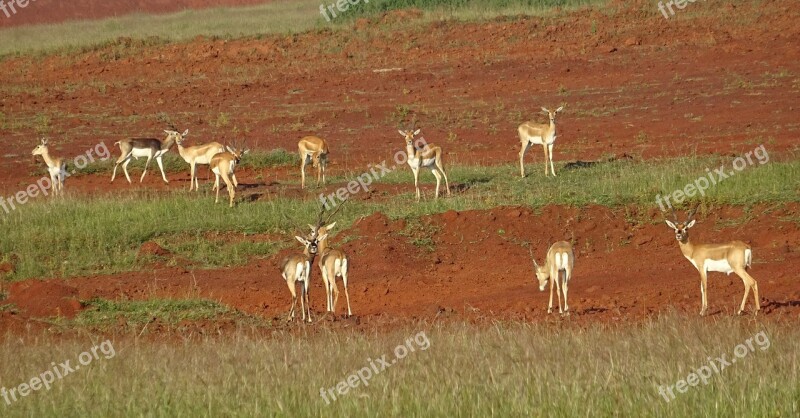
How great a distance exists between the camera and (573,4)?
156ft

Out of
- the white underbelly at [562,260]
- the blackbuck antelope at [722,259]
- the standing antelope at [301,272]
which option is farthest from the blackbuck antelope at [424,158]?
the blackbuck antelope at [722,259]

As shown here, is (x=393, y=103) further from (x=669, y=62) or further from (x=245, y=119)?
(x=669, y=62)

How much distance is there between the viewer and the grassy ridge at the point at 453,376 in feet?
26.0

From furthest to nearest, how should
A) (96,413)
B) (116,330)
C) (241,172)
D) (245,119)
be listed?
(245,119), (241,172), (116,330), (96,413)

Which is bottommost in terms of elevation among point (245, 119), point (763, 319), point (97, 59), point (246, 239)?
point (763, 319)

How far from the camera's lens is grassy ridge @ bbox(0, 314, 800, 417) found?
7.93 m

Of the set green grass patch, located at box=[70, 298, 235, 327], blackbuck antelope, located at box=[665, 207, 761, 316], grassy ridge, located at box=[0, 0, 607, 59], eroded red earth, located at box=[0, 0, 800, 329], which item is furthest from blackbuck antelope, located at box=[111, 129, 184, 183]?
grassy ridge, located at box=[0, 0, 607, 59]

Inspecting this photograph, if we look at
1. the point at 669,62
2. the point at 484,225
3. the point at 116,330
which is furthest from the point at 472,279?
the point at 669,62

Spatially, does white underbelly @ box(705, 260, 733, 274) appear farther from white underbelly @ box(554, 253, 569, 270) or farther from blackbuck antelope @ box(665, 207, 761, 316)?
white underbelly @ box(554, 253, 569, 270)

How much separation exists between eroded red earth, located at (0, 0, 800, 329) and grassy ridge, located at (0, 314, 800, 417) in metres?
2.44

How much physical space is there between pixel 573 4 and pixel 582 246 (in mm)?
32174

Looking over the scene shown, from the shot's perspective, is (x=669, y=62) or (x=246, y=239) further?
(x=669, y=62)

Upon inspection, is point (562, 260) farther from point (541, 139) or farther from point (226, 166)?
point (541, 139)

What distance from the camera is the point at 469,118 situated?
98.9ft
